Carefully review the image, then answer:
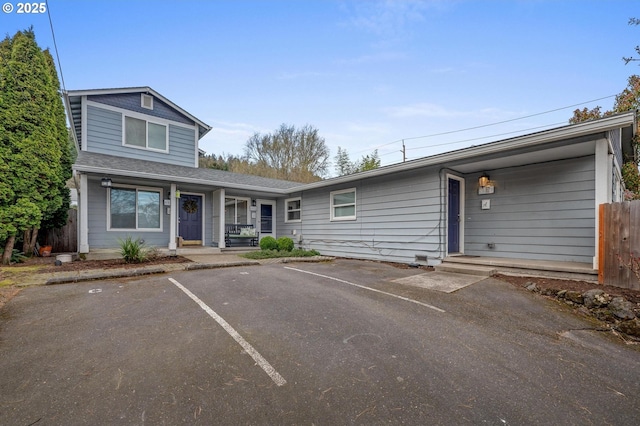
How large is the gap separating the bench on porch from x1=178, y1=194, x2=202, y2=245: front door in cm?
123

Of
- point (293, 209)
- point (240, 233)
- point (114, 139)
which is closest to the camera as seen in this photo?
point (114, 139)

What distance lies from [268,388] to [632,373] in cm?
306

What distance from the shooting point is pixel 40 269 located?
20.0 ft

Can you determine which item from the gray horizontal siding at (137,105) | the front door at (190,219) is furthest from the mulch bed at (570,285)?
the gray horizontal siding at (137,105)

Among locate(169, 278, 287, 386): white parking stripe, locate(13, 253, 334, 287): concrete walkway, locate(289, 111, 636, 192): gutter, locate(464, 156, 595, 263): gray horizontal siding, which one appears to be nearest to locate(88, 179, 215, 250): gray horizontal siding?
locate(13, 253, 334, 287): concrete walkway

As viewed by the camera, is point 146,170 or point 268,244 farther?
point 268,244

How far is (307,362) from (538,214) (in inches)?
267

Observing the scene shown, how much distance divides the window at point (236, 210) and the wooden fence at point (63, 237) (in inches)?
219

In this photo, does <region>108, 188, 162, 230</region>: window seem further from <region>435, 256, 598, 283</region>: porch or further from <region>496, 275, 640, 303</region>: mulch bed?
<region>496, 275, 640, 303</region>: mulch bed

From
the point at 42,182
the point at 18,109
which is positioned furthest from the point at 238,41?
the point at 42,182

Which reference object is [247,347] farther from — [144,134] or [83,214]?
[144,134]

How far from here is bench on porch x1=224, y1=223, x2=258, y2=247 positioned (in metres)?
10.9

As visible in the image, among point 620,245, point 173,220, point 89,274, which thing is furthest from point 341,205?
point 89,274

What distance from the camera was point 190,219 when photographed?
11008 mm
